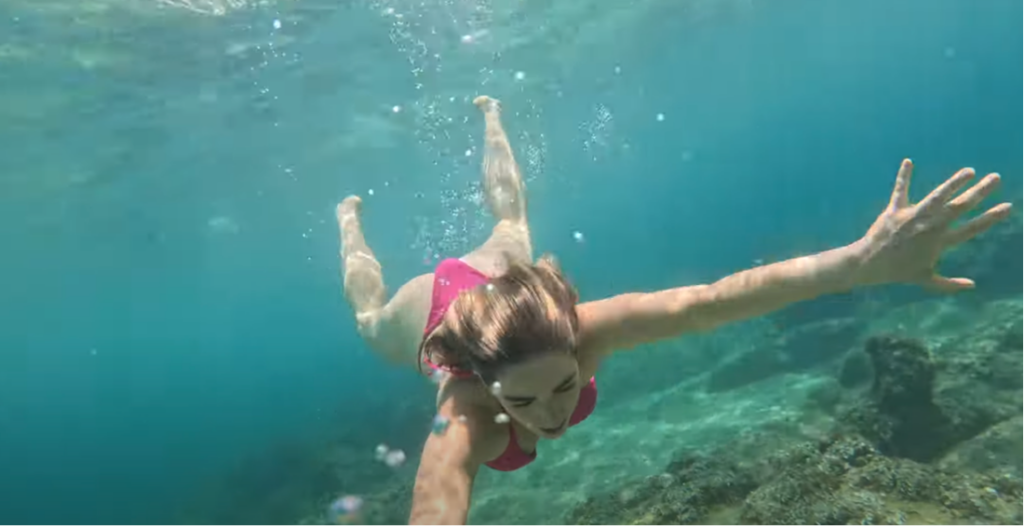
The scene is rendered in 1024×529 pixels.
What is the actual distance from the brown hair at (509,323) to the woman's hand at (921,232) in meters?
1.57

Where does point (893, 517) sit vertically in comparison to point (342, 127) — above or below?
below

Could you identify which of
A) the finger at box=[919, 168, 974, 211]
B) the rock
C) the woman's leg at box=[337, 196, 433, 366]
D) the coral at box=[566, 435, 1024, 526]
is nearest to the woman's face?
the coral at box=[566, 435, 1024, 526]

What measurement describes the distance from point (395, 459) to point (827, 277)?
15403 millimetres

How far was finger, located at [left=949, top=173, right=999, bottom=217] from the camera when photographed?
2.92m

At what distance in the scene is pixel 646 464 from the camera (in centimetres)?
1089

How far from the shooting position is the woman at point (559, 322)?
306 cm

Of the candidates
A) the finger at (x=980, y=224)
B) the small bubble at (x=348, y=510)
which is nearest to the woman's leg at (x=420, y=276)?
the small bubble at (x=348, y=510)

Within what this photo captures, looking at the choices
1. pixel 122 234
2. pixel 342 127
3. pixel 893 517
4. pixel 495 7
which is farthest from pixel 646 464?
pixel 122 234

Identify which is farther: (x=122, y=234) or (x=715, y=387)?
(x=122, y=234)

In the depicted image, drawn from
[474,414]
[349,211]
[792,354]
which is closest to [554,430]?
[474,414]

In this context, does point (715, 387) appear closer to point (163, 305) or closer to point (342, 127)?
point (342, 127)

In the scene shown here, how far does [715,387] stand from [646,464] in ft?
17.6

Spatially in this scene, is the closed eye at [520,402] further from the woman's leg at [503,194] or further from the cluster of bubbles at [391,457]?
the cluster of bubbles at [391,457]

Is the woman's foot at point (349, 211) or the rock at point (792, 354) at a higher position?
the woman's foot at point (349, 211)
